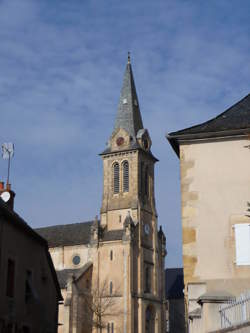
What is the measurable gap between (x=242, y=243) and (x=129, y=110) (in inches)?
2284

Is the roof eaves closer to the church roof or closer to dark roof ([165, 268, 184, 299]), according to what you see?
the church roof

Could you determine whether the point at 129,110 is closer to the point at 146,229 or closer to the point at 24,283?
Result: the point at 146,229

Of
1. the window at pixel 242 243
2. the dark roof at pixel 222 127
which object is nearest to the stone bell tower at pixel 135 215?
the dark roof at pixel 222 127

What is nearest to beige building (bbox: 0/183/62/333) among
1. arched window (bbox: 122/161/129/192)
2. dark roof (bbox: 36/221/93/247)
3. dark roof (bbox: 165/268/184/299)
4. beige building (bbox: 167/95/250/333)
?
beige building (bbox: 167/95/250/333)

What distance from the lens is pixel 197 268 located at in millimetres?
16016

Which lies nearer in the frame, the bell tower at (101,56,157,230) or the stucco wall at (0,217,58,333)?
the stucco wall at (0,217,58,333)

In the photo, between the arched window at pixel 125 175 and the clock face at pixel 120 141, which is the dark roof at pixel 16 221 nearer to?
the arched window at pixel 125 175

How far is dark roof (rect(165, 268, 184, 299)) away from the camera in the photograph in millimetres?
82206

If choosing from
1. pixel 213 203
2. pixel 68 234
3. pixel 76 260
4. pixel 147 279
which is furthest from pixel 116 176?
pixel 213 203

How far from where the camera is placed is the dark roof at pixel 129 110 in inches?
2820

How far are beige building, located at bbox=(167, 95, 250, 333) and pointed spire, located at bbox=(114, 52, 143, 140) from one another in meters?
53.2

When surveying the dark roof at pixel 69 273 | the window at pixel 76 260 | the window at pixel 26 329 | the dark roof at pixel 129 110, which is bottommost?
the window at pixel 26 329

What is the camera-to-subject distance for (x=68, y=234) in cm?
6988

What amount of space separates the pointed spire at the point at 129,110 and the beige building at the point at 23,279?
46.6 metres
